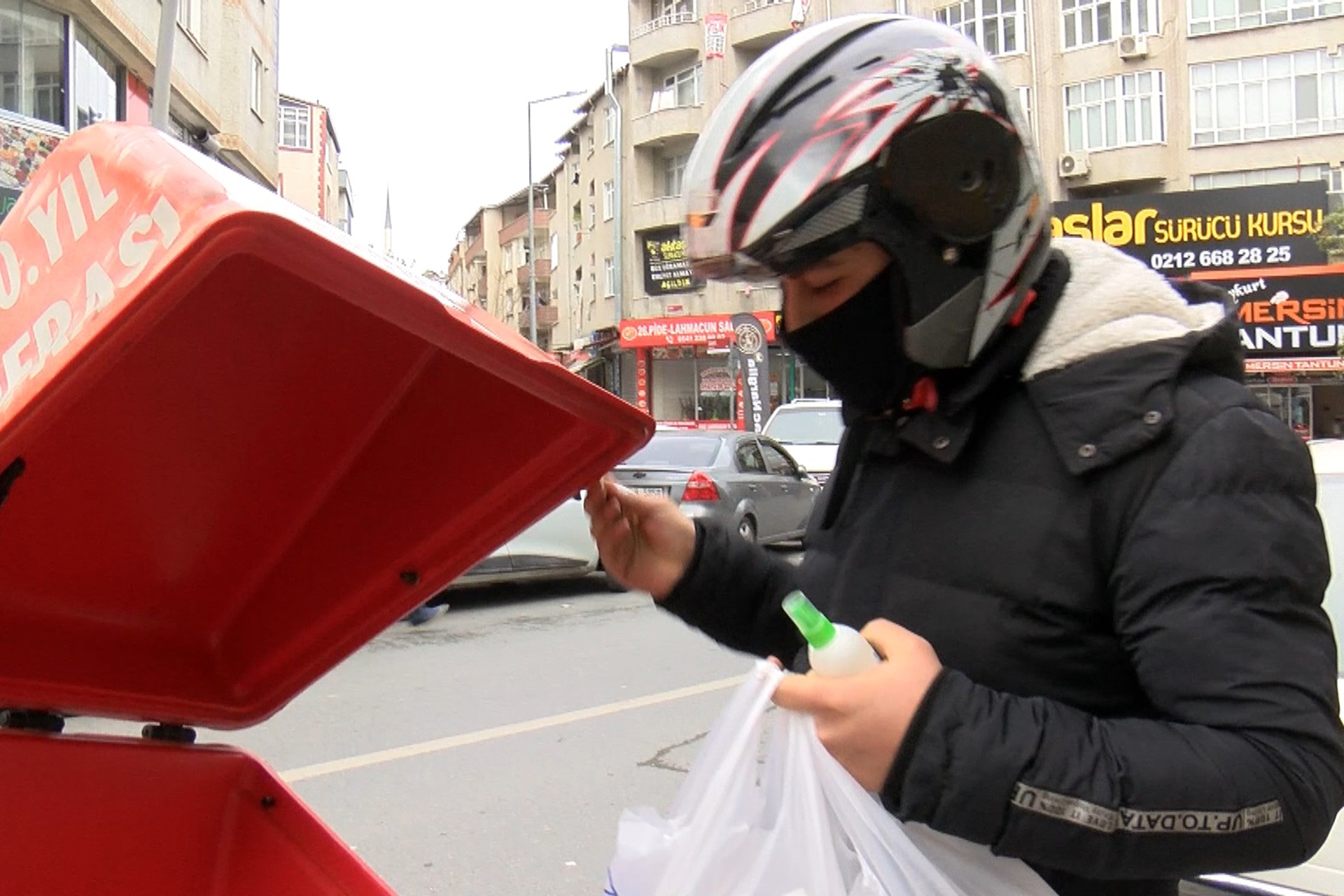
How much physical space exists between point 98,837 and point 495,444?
0.84 meters

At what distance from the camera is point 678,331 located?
1515 inches

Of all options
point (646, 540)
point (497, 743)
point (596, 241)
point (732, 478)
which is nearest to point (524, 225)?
point (596, 241)

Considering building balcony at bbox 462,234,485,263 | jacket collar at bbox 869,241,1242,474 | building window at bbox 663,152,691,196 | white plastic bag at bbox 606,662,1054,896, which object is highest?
building balcony at bbox 462,234,485,263

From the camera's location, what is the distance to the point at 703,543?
169 centimetres

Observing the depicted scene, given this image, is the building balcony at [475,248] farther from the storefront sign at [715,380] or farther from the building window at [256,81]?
the building window at [256,81]

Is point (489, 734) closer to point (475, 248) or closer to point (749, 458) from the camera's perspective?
point (749, 458)

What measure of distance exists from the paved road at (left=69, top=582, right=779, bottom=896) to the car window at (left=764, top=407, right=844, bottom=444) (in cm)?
736

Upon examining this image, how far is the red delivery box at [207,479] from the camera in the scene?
1.03 m

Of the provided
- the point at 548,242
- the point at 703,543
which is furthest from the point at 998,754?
the point at 548,242

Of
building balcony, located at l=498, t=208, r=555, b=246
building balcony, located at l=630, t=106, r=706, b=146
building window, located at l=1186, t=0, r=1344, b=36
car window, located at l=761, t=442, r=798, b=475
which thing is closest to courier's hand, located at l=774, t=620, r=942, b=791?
car window, located at l=761, t=442, r=798, b=475

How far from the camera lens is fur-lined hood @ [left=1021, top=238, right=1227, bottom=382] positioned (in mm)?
1156

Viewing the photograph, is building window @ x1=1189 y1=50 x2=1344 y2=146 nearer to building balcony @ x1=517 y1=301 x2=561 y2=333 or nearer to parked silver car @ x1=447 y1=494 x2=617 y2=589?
parked silver car @ x1=447 y1=494 x2=617 y2=589

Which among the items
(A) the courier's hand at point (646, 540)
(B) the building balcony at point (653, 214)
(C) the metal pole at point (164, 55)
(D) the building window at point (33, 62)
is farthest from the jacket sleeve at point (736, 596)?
(B) the building balcony at point (653, 214)

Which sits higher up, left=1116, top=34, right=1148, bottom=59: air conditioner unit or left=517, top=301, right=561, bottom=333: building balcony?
left=1116, top=34, right=1148, bottom=59: air conditioner unit
